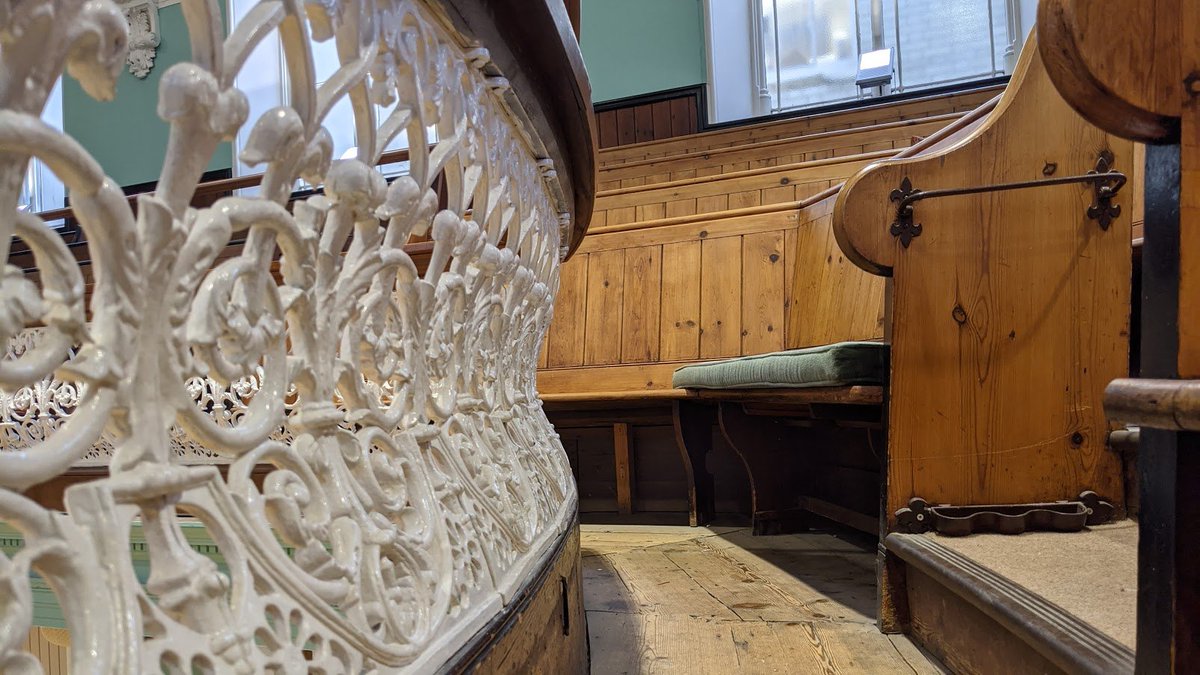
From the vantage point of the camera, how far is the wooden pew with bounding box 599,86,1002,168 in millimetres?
4523

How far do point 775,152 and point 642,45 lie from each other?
81.0 inches

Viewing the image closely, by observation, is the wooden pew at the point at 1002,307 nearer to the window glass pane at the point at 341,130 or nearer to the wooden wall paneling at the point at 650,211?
the wooden wall paneling at the point at 650,211

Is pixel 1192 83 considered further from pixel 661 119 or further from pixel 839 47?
pixel 839 47

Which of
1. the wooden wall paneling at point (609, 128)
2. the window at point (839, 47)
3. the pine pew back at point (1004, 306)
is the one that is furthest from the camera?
the wooden wall paneling at point (609, 128)

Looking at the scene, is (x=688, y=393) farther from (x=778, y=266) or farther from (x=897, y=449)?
(x=897, y=449)

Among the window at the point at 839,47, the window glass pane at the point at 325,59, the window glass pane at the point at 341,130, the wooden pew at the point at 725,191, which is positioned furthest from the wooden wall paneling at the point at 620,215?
the window glass pane at the point at 341,130

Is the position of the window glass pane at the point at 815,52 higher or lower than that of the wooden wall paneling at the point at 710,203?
higher

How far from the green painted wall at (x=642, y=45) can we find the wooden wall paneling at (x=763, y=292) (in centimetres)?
334

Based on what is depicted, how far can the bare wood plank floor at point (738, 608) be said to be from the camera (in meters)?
1.30

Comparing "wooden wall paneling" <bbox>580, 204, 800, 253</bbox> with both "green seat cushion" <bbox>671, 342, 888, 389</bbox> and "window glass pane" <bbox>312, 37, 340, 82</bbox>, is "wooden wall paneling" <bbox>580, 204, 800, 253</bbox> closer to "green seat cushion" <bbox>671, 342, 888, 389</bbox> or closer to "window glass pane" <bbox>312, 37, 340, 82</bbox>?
"green seat cushion" <bbox>671, 342, 888, 389</bbox>

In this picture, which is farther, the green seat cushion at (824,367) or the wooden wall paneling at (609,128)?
the wooden wall paneling at (609,128)

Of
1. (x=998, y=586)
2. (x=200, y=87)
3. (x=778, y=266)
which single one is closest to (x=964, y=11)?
(x=778, y=266)

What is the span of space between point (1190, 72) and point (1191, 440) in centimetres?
31

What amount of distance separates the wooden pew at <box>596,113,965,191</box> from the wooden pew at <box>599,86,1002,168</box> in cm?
19
